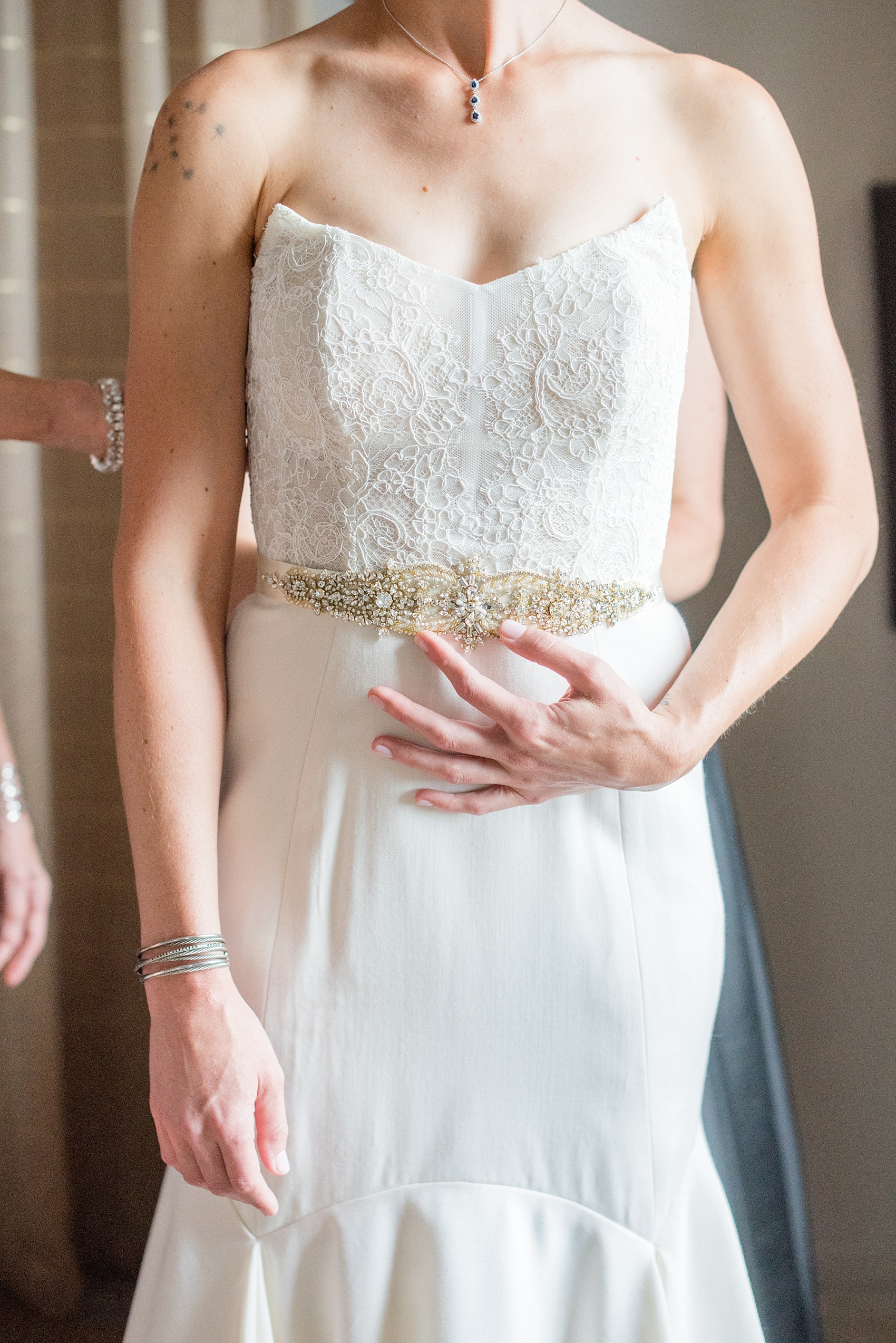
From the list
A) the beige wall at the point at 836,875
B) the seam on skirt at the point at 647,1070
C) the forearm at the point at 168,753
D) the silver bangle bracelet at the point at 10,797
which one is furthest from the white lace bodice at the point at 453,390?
the beige wall at the point at 836,875

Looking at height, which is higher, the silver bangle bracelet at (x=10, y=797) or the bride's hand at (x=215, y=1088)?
the silver bangle bracelet at (x=10, y=797)

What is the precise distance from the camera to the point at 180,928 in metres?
0.73

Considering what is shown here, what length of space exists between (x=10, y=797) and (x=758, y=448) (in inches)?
29.3

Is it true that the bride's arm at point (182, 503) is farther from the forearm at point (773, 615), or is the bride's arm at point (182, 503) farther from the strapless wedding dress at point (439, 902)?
the forearm at point (773, 615)

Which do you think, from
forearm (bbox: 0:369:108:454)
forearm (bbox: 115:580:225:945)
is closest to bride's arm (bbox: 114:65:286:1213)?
forearm (bbox: 115:580:225:945)

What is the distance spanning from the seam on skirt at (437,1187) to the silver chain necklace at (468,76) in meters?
0.79

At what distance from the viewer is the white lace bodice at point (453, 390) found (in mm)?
752

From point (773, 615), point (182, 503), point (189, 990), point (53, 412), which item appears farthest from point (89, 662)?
point (773, 615)

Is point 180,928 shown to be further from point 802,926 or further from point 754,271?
point 802,926

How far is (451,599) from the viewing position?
0.78 metres

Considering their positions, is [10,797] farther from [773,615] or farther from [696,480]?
[696,480]

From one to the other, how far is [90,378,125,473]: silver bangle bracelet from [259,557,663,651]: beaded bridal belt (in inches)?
14.0

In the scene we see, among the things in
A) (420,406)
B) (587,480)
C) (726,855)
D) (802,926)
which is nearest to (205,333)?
(420,406)

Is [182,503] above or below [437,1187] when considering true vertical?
above
